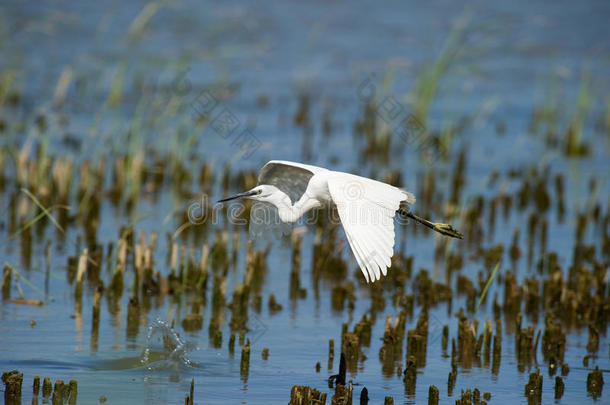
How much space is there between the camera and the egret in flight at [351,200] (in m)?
5.00

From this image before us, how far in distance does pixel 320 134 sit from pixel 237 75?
210 inches

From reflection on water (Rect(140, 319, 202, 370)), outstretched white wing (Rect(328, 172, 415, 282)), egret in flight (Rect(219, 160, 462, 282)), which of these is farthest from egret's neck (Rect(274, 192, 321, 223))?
reflection on water (Rect(140, 319, 202, 370))

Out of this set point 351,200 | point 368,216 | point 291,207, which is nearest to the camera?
point 368,216

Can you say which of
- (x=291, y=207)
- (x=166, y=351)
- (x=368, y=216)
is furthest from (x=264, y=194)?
(x=166, y=351)

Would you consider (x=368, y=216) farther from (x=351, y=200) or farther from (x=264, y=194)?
(x=264, y=194)

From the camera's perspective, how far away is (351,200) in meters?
5.39

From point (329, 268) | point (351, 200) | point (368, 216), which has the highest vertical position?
point (351, 200)

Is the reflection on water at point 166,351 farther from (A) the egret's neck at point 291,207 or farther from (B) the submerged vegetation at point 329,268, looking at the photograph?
(A) the egret's neck at point 291,207

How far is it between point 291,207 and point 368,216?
941 mm

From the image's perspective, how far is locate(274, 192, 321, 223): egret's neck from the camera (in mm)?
6039

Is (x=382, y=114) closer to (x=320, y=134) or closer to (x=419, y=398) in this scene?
(x=320, y=134)

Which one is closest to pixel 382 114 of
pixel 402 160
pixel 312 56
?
pixel 402 160

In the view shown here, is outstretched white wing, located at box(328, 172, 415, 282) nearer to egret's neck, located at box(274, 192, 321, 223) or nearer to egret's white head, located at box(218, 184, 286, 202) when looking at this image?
egret's neck, located at box(274, 192, 321, 223)

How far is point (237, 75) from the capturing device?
62.0 feet
